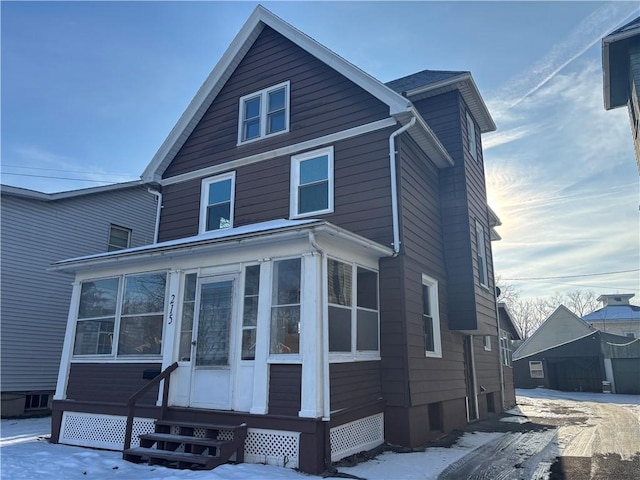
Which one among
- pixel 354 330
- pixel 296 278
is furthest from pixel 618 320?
pixel 296 278

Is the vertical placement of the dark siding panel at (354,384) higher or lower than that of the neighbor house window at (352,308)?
lower

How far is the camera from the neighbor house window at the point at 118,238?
52.6 ft

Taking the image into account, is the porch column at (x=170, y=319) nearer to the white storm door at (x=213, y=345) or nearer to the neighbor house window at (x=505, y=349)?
the white storm door at (x=213, y=345)

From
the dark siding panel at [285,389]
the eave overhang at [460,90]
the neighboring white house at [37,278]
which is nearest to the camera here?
the dark siding panel at [285,389]

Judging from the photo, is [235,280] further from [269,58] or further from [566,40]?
[566,40]

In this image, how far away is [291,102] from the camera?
33.8 feet

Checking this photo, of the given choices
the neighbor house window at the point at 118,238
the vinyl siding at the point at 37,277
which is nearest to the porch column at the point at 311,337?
the vinyl siding at the point at 37,277

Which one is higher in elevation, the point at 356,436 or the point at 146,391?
the point at 146,391

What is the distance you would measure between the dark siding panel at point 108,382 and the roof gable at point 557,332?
113 feet

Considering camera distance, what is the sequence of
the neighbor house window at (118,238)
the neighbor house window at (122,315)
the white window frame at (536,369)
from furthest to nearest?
1. the white window frame at (536,369)
2. the neighbor house window at (118,238)
3. the neighbor house window at (122,315)

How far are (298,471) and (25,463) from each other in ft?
13.0

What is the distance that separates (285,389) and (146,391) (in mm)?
2460

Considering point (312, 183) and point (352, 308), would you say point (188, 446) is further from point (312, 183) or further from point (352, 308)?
point (312, 183)

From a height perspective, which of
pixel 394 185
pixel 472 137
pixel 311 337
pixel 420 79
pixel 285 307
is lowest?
pixel 311 337
